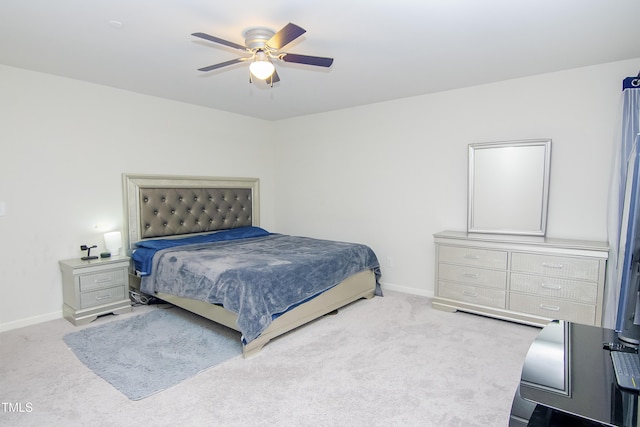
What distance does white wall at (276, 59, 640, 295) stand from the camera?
3.05 meters

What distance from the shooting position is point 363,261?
12.2ft

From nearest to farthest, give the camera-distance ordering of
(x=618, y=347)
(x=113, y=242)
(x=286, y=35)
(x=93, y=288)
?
(x=618, y=347) < (x=286, y=35) < (x=93, y=288) < (x=113, y=242)

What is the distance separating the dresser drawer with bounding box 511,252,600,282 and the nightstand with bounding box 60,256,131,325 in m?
3.71

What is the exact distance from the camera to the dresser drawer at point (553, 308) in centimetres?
284

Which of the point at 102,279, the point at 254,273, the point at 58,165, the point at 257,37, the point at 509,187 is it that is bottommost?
the point at 102,279

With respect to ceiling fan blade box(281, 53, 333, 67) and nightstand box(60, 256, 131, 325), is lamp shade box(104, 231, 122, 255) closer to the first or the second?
nightstand box(60, 256, 131, 325)

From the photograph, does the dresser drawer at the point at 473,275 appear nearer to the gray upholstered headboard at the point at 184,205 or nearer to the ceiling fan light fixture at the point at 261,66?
the ceiling fan light fixture at the point at 261,66

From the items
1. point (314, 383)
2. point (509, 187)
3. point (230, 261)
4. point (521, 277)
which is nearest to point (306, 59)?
point (230, 261)

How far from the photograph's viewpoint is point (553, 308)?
2.96 meters

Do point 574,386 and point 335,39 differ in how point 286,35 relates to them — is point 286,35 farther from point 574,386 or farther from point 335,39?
point 574,386

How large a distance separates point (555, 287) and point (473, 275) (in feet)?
2.15

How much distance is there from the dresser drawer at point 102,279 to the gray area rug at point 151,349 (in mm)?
Result: 372

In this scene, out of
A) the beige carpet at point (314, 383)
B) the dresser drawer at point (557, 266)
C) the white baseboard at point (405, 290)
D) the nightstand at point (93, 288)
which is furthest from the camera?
the white baseboard at point (405, 290)

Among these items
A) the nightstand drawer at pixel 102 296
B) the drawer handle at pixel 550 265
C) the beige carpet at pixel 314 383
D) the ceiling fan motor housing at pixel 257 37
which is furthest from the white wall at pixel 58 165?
the drawer handle at pixel 550 265
